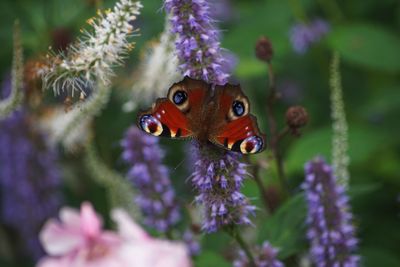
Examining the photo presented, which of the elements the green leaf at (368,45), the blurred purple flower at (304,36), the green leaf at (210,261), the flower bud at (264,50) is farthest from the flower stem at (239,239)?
the blurred purple flower at (304,36)

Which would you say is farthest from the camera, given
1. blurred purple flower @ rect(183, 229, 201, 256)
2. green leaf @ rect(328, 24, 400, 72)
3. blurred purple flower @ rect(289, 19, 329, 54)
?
blurred purple flower @ rect(289, 19, 329, 54)

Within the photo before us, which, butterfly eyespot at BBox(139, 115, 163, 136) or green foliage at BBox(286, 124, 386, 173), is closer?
butterfly eyespot at BBox(139, 115, 163, 136)

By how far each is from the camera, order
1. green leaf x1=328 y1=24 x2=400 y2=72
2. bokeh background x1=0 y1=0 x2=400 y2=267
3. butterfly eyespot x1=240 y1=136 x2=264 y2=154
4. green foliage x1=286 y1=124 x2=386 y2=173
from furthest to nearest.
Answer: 1. green leaf x1=328 y1=24 x2=400 y2=72
2. bokeh background x1=0 y1=0 x2=400 y2=267
3. green foliage x1=286 y1=124 x2=386 y2=173
4. butterfly eyespot x1=240 y1=136 x2=264 y2=154

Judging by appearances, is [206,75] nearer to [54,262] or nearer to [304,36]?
[54,262]

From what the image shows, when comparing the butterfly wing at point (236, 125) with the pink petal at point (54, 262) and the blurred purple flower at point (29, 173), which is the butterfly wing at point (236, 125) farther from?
the blurred purple flower at point (29, 173)

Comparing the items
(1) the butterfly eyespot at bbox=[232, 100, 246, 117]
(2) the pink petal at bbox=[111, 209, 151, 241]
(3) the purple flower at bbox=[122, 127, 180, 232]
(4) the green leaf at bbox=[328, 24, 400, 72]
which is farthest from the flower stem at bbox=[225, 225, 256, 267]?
(4) the green leaf at bbox=[328, 24, 400, 72]

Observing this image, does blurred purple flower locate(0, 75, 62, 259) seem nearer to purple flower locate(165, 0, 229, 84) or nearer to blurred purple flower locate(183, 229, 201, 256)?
blurred purple flower locate(183, 229, 201, 256)
